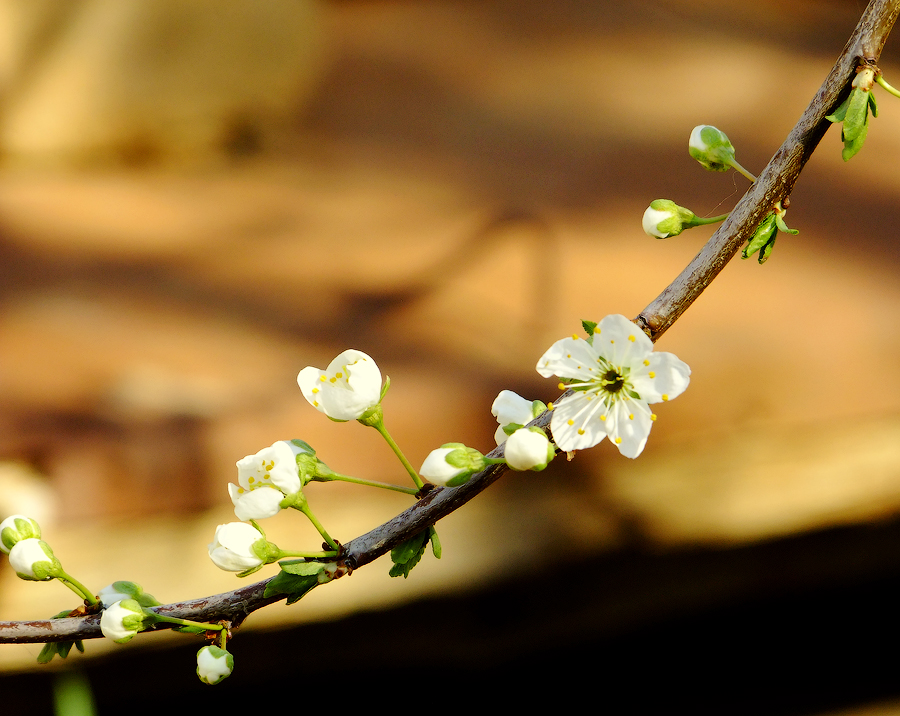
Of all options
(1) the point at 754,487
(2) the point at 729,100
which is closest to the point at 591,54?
(2) the point at 729,100

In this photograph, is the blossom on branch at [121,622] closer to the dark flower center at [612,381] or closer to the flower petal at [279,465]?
the flower petal at [279,465]

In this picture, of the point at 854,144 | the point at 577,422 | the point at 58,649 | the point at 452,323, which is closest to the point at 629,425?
the point at 577,422

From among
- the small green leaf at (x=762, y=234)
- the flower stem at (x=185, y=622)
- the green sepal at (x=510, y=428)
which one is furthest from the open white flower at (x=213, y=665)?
the small green leaf at (x=762, y=234)

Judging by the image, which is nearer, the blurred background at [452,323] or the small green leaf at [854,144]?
the small green leaf at [854,144]

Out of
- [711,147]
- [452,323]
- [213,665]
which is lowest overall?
[213,665]

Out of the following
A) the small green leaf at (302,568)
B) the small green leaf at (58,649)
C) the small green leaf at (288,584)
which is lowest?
the small green leaf at (288,584)

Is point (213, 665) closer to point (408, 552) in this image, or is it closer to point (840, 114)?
point (408, 552)

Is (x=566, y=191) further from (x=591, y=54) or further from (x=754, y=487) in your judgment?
(x=754, y=487)
